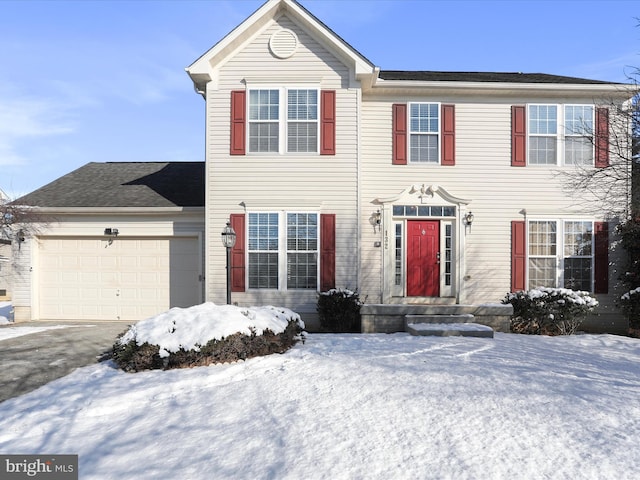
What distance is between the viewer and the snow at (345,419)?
3207 mm

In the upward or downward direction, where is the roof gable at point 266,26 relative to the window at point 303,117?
upward

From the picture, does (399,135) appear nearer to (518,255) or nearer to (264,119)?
(264,119)

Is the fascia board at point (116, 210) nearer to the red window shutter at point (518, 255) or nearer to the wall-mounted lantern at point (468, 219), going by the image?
the wall-mounted lantern at point (468, 219)

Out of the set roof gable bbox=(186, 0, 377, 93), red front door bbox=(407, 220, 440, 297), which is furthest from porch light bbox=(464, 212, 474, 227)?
roof gable bbox=(186, 0, 377, 93)

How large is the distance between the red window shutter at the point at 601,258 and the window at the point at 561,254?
0.11 meters

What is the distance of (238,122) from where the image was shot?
31.5ft

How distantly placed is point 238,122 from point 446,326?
6.63 m

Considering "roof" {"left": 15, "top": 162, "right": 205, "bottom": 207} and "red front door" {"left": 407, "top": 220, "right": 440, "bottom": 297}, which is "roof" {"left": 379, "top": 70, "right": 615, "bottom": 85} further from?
"roof" {"left": 15, "top": 162, "right": 205, "bottom": 207}

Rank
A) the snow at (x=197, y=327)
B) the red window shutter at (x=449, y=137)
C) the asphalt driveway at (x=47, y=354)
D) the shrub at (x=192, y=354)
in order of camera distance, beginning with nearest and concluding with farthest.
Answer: the asphalt driveway at (x=47, y=354), the shrub at (x=192, y=354), the snow at (x=197, y=327), the red window shutter at (x=449, y=137)

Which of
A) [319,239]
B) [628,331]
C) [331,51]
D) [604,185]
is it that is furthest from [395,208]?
[628,331]

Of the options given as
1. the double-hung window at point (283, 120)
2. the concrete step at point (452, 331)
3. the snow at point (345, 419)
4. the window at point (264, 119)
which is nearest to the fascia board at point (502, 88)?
the double-hung window at point (283, 120)

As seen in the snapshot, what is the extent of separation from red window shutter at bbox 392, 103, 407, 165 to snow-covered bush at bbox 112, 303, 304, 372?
5.48m

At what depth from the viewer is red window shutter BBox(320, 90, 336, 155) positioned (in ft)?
31.4

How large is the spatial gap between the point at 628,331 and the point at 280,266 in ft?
26.8
